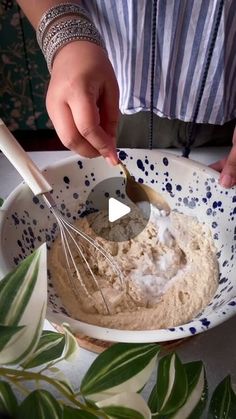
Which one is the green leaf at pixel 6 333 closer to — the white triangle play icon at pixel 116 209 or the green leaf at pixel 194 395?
the green leaf at pixel 194 395

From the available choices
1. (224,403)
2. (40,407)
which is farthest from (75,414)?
(224,403)

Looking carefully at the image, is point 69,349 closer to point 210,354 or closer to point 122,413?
point 122,413

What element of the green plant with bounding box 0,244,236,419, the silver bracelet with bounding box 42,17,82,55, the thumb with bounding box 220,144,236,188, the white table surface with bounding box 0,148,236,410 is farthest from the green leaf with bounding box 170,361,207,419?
the silver bracelet with bounding box 42,17,82,55

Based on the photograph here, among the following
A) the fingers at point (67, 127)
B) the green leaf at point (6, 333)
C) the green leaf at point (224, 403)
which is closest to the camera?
the green leaf at point (6, 333)

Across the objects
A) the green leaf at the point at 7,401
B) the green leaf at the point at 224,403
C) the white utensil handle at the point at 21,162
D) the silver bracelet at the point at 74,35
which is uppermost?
the silver bracelet at the point at 74,35

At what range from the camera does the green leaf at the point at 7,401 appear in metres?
0.24

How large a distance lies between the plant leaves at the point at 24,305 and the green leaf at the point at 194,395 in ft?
0.34

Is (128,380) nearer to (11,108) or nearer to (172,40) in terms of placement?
(172,40)

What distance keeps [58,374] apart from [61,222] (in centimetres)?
19

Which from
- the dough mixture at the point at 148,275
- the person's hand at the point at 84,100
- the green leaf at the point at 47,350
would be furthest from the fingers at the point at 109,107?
the green leaf at the point at 47,350

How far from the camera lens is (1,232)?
1.37ft

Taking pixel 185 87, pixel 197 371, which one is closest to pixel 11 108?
pixel 185 87

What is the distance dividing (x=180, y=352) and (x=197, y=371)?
0.12 m

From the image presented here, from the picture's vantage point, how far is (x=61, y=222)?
445mm
